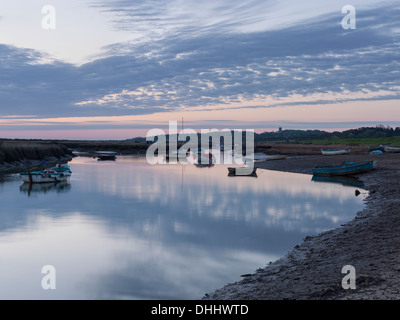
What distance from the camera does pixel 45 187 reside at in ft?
138

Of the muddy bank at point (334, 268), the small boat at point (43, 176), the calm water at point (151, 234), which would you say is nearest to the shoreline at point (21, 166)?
the small boat at point (43, 176)

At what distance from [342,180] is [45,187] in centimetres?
3150

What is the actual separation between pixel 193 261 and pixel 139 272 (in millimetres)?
2237

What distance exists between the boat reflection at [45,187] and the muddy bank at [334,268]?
95.4 ft

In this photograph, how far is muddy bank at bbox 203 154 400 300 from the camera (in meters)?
9.84

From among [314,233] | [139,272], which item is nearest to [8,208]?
[139,272]

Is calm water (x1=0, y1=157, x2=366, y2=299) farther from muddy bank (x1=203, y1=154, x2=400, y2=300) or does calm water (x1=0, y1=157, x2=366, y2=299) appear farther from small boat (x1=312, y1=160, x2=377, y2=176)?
small boat (x1=312, y1=160, x2=377, y2=176)

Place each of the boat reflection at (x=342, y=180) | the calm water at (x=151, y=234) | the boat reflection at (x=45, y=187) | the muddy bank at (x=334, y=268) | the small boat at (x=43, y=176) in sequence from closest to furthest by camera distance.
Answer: the muddy bank at (x=334, y=268) → the calm water at (x=151, y=234) → the boat reflection at (x=45, y=187) → the boat reflection at (x=342, y=180) → the small boat at (x=43, y=176)

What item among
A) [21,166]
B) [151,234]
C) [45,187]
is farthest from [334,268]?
[21,166]

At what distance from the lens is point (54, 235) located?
20812 millimetres

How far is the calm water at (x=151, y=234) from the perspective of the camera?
1347 centimetres

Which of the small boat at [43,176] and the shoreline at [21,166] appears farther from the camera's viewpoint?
the shoreline at [21,166]

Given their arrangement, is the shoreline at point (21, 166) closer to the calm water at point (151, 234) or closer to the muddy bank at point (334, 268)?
the calm water at point (151, 234)

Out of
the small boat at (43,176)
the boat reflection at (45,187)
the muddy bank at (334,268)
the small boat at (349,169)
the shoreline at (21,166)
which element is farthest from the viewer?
the shoreline at (21,166)
